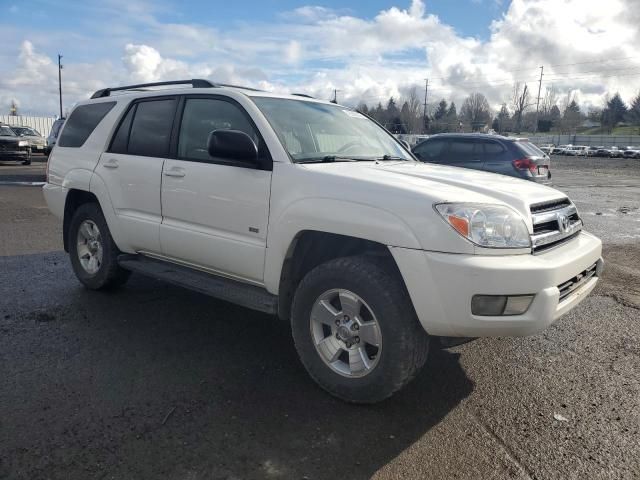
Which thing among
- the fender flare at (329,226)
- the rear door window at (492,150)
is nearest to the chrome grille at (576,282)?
the fender flare at (329,226)

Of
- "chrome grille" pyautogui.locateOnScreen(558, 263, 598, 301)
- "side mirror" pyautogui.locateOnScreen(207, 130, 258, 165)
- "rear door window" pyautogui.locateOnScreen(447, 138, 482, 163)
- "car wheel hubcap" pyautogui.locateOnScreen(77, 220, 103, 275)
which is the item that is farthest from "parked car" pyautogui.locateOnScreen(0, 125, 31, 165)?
"chrome grille" pyautogui.locateOnScreen(558, 263, 598, 301)

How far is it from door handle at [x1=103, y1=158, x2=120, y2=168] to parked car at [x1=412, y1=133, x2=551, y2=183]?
21.3 feet

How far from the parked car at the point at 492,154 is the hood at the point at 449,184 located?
251 inches

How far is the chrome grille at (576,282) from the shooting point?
311cm

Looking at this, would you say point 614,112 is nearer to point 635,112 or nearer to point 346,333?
point 635,112

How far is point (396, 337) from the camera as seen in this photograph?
2982 mm

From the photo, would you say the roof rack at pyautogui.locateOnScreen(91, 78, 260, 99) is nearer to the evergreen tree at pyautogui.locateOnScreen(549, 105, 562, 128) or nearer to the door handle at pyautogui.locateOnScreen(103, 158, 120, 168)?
the door handle at pyautogui.locateOnScreen(103, 158, 120, 168)

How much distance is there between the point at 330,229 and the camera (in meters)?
3.23

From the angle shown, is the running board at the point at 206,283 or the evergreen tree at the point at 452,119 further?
the evergreen tree at the point at 452,119

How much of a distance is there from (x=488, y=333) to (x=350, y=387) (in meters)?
0.89

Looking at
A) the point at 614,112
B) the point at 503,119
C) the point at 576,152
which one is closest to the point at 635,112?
the point at 614,112

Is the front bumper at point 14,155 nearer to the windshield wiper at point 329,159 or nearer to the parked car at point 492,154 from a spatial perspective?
the parked car at point 492,154

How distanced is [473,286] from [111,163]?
3.52 metres

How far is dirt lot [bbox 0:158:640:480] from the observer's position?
265 cm
